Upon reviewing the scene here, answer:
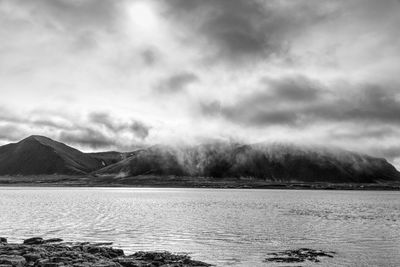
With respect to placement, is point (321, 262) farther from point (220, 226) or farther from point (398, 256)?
point (220, 226)

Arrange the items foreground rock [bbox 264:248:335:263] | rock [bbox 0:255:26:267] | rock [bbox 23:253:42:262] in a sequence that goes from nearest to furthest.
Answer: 1. rock [bbox 0:255:26:267]
2. rock [bbox 23:253:42:262]
3. foreground rock [bbox 264:248:335:263]

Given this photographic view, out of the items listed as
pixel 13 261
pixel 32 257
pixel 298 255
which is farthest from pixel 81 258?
pixel 298 255

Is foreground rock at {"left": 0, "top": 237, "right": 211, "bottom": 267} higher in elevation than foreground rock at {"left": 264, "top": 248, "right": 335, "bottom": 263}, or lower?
higher

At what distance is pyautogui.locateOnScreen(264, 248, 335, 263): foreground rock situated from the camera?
4244 cm

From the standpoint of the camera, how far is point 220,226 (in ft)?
245

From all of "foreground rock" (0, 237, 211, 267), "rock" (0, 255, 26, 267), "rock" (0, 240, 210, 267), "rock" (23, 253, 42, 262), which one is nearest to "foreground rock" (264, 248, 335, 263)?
"rock" (0, 240, 210, 267)

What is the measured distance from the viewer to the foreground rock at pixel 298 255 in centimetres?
4244

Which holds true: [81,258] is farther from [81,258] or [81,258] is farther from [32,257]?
[32,257]

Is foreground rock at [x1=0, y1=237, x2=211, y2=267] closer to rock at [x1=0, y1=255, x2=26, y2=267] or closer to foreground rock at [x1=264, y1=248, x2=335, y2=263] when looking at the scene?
rock at [x1=0, y1=255, x2=26, y2=267]

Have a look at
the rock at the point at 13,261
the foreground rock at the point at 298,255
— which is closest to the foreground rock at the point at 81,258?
the rock at the point at 13,261

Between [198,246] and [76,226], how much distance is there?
→ 3117 centimetres

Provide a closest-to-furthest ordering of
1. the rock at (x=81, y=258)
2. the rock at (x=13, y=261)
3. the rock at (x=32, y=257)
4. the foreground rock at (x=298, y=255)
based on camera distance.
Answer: the rock at (x=13, y=261), the rock at (x=81, y=258), the rock at (x=32, y=257), the foreground rock at (x=298, y=255)

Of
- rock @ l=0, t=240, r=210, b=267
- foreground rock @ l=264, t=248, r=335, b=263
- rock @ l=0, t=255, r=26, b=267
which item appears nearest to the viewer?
rock @ l=0, t=255, r=26, b=267

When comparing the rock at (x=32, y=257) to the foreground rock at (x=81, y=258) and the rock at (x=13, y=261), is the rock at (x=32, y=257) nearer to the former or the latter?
the foreground rock at (x=81, y=258)
